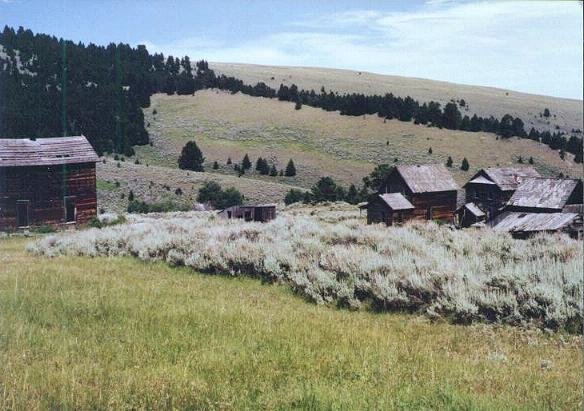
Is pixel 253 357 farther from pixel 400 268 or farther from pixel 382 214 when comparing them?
pixel 382 214

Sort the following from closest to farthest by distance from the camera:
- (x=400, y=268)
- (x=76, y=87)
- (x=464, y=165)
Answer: (x=400, y=268)
(x=76, y=87)
(x=464, y=165)

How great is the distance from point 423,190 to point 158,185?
26585 millimetres

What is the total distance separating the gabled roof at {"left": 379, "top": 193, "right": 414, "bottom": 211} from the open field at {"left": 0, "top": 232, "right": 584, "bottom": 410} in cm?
3764

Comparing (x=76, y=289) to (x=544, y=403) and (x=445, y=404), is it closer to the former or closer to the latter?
(x=445, y=404)

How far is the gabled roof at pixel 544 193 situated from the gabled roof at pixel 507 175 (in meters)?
6.17

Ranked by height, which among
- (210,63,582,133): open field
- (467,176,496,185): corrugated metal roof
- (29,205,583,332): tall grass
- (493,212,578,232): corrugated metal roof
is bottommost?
(493,212,578,232): corrugated metal roof

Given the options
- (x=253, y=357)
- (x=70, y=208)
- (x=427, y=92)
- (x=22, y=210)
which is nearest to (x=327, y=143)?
(x=70, y=208)

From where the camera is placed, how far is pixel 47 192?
99.1 ft

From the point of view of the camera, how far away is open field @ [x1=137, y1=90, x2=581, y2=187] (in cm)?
6756

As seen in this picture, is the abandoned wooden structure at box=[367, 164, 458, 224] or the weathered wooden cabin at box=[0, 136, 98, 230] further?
the abandoned wooden structure at box=[367, 164, 458, 224]

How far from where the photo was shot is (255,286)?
35.8 feet

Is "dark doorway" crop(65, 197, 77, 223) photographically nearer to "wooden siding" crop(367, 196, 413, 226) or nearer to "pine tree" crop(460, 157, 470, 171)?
"wooden siding" crop(367, 196, 413, 226)

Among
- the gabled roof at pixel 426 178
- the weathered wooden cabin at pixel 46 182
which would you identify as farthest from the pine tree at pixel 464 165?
the weathered wooden cabin at pixel 46 182

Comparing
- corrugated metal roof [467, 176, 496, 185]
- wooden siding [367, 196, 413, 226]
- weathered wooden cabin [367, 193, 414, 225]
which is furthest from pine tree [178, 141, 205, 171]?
corrugated metal roof [467, 176, 496, 185]
